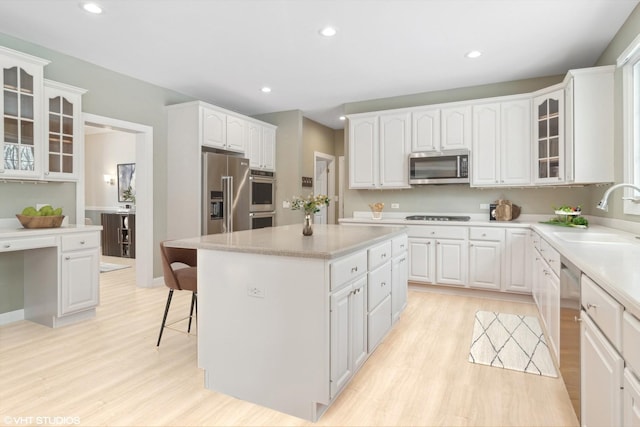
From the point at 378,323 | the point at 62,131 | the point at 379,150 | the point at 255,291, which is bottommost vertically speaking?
the point at 378,323

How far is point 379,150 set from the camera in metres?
5.04

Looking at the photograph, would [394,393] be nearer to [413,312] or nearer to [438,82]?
[413,312]

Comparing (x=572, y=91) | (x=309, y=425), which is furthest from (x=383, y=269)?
(x=572, y=91)

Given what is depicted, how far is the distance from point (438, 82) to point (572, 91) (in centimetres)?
153

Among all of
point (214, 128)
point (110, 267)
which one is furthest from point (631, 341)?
point (110, 267)

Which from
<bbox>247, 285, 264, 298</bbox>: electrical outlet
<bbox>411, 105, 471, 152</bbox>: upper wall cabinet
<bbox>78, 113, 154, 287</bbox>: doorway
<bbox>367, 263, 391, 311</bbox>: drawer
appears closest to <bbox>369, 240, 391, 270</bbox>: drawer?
<bbox>367, 263, 391, 311</bbox>: drawer

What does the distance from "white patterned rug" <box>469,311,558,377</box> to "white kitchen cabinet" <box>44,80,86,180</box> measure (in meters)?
4.03

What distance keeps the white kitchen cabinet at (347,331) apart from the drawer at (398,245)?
736 mm

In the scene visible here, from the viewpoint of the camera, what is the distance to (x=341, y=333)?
2.01 m

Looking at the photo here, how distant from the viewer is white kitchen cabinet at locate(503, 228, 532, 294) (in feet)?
12.9

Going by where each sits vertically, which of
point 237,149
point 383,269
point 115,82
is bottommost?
point 383,269

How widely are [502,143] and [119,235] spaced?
7.03 meters

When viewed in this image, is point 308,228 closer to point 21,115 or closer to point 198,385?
point 198,385

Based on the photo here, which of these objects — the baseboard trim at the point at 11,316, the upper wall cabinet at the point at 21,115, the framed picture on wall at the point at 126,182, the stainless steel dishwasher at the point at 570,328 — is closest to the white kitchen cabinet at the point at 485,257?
the stainless steel dishwasher at the point at 570,328
